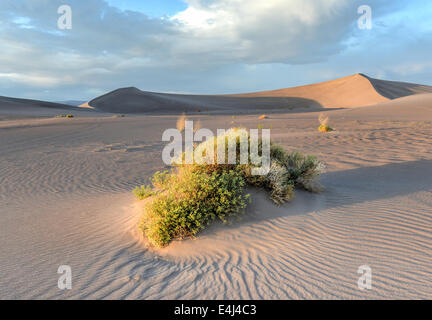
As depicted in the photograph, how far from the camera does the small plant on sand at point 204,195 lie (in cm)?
431

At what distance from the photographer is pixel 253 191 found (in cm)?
526

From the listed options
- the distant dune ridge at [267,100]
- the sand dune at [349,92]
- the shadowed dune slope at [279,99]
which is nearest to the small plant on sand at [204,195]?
the shadowed dune slope at [279,99]

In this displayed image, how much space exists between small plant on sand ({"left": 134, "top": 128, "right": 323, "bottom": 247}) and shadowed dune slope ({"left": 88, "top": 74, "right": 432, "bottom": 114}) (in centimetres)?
4867

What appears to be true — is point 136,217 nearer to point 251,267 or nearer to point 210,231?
point 210,231

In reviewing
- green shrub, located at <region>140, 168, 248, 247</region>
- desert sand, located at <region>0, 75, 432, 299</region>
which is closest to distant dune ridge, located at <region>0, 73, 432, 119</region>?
desert sand, located at <region>0, 75, 432, 299</region>

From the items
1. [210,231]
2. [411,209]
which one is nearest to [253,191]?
[210,231]

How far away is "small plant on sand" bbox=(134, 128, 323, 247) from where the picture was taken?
4.31 m

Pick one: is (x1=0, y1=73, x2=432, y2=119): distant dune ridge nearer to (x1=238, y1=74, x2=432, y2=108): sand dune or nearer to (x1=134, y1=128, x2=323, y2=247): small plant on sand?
(x1=238, y1=74, x2=432, y2=108): sand dune

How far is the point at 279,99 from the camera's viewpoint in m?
76.3

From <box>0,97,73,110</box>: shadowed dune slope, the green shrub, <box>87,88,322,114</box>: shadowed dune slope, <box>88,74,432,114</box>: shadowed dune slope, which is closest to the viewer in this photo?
the green shrub

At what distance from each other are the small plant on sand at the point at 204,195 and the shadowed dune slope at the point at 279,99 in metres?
48.7

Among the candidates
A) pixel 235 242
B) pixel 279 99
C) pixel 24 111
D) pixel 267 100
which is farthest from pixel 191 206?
pixel 279 99

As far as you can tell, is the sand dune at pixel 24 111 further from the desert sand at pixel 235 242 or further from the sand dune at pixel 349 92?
the sand dune at pixel 349 92

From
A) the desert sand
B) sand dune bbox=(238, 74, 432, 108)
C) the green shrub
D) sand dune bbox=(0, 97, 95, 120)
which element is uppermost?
sand dune bbox=(238, 74, 432, 108)
